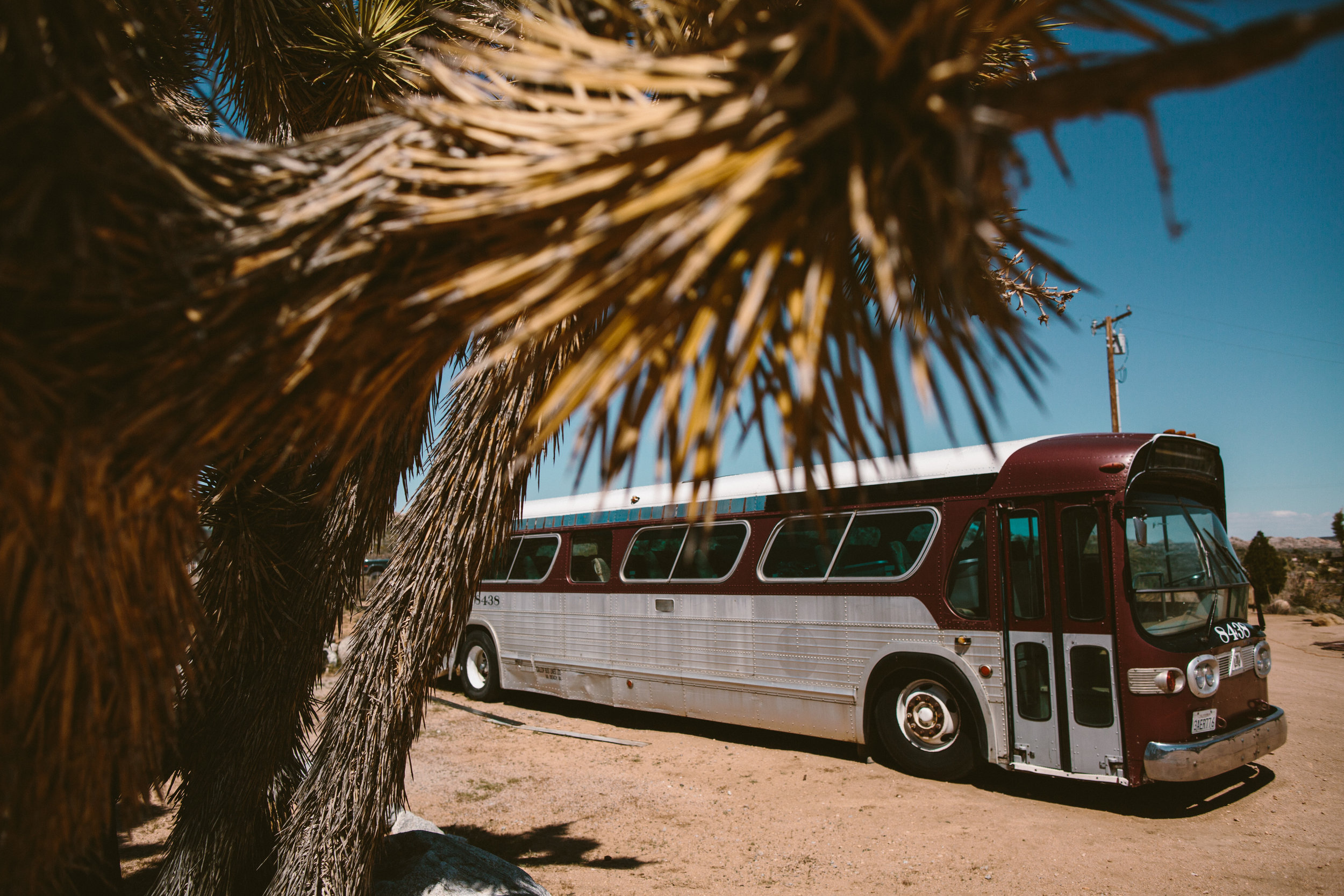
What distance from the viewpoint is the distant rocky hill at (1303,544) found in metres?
45.7

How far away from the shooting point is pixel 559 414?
0.87 m

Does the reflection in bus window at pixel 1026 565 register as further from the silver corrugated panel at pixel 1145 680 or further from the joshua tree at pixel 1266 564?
the joshua tree at pixel 1266 564

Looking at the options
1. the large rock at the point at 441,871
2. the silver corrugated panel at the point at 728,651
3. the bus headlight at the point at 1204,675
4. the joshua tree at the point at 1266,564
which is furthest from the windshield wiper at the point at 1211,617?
the joshua tree at the point at 1266,564

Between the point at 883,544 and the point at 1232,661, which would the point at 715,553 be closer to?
the point at 883,544

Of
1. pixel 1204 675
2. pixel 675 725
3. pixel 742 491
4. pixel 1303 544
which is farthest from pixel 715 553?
pixel 1303 544

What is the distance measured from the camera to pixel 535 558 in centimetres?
1078

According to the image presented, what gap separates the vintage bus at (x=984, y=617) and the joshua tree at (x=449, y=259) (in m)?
3.86

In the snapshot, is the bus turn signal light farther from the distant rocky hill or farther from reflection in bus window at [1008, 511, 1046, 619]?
the distant rocky hill

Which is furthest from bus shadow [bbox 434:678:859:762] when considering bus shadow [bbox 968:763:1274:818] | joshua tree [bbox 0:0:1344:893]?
joshua tree [bbox 0:0:1344:893]

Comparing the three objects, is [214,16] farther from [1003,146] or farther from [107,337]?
[1003,146]

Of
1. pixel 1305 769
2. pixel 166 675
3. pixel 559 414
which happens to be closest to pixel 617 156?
pixel 559 414

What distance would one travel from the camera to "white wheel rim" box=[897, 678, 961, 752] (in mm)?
6707

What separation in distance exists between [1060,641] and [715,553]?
143 inches

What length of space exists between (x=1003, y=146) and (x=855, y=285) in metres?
0.26
